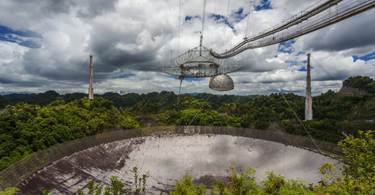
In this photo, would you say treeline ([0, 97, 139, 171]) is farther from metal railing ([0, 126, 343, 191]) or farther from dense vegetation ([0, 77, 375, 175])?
metal railing ([0, 126, 343, 191])

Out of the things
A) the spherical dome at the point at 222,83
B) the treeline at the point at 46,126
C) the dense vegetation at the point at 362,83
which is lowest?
the treeline at the point at 46,126

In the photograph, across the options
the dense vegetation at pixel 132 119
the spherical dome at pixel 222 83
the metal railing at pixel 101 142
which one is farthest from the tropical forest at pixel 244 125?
the spherical dome at pixel 222 83

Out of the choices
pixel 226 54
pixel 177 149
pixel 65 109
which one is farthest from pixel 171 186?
pixel 65 109

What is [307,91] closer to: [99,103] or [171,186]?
[171,186]

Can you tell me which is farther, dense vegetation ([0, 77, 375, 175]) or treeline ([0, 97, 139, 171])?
dense vegetation ([0, 77, 375, 175])

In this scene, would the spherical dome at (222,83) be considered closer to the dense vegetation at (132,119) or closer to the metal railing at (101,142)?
the metal railing at (101,142)

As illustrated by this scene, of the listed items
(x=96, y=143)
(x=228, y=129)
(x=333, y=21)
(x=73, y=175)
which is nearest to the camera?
(x=333, y=21)

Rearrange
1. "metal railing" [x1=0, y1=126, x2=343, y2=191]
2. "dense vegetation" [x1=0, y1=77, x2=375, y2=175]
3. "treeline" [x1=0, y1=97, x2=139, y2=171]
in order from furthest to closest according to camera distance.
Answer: "dense vegetation" [x1=0, y1=77, x2=375, y2=175] → "treeline" [x1=0, y1=97, x2=139, y2=171] → "metal railing" [x1=0, y1=126, x2=343, y2=191]

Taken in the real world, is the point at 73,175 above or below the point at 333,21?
below

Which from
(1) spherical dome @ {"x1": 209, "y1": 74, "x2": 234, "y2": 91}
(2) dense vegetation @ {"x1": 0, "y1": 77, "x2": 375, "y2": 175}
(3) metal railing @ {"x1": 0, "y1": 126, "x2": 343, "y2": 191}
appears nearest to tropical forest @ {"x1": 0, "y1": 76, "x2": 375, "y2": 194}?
(2) dense vegetation @ {"x1": 0, "y1": 77, "x2": 375, "y2": 175}
